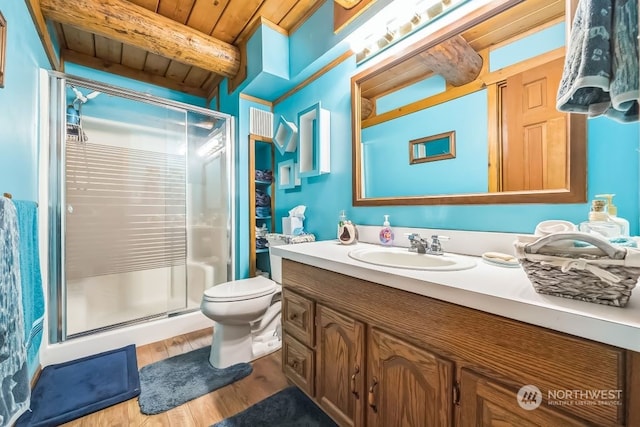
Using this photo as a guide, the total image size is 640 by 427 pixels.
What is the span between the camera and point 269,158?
2480 millimetres

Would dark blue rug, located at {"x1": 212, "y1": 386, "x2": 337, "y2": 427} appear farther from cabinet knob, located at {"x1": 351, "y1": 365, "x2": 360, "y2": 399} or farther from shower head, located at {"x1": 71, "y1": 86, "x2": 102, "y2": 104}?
shower head, located at {"x1": 71, "y1": 86, "x2": 102, "y2": 104}

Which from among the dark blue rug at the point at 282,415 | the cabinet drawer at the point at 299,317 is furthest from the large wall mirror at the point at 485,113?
the dark blue rug at the point at 282,415

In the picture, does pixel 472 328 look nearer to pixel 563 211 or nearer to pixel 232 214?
pixel 563 211

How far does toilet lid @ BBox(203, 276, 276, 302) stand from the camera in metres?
→ 1.47

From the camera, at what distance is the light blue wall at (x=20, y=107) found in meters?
1.08

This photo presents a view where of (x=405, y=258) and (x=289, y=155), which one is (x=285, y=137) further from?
(x=405, y=258)

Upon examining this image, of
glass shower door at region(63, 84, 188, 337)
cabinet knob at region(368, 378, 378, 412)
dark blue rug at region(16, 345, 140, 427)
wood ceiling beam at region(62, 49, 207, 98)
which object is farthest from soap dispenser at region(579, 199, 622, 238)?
wood ceiling beam at region(62, 49, 207, 98)

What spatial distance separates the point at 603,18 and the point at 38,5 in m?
2.50

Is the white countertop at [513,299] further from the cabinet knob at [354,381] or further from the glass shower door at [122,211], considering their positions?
the glass shower door at [122,211]

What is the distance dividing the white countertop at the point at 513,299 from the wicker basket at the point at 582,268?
20 mm

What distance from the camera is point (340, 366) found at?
3.25 ft

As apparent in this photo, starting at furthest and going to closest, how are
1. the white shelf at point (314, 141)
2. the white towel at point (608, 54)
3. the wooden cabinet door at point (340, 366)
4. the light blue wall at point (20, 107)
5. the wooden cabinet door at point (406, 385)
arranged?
the white shelf at point (314, 141)
the light blue wall at point (20, 107)
the wooden cabinet door at point (340, 366)
the wooden cabinet door at point (406, 385)
the white towel at point (608, 54)

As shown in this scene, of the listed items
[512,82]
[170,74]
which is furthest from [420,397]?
[170,74]

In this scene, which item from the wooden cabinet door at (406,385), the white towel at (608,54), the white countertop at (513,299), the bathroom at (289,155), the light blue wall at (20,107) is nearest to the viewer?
the white countertop at (513,299)
